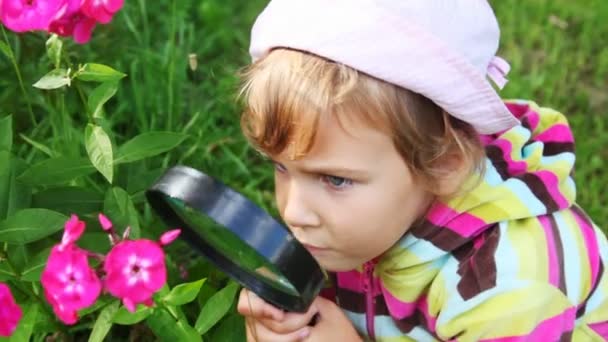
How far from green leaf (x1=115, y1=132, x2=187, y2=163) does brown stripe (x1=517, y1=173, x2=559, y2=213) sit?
59 cm

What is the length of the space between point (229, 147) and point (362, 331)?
722 mm

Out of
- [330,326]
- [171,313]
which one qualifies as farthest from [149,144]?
[330,326]

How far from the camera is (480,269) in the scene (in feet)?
5.37

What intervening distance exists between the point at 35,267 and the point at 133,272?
47 centimetres

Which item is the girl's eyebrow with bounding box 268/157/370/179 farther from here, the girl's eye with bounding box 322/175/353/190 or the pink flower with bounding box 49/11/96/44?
the pink flower with bounding box 49/11/96/44

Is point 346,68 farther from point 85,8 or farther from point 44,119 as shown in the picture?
point 44,119

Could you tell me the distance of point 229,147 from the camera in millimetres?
2449

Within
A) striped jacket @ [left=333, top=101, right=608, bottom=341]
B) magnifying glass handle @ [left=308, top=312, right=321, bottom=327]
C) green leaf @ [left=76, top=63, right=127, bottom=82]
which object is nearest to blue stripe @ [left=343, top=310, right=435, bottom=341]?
striped jacket @ [left=333, top=101, right=608, bottom=341]

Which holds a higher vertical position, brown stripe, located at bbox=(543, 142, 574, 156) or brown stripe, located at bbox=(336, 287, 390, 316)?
brown stripe, located at bbox=(543, 142, 574, 156)

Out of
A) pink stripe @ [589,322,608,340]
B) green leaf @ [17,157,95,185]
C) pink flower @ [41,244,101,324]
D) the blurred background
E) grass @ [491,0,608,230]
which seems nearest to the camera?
pink flower @ [41,244,101,324]

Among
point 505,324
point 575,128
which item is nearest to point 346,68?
point 505,324

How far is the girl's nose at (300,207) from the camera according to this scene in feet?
5.14

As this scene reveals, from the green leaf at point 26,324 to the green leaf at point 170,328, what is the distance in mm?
185

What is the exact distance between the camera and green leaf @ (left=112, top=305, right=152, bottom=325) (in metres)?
1.46
